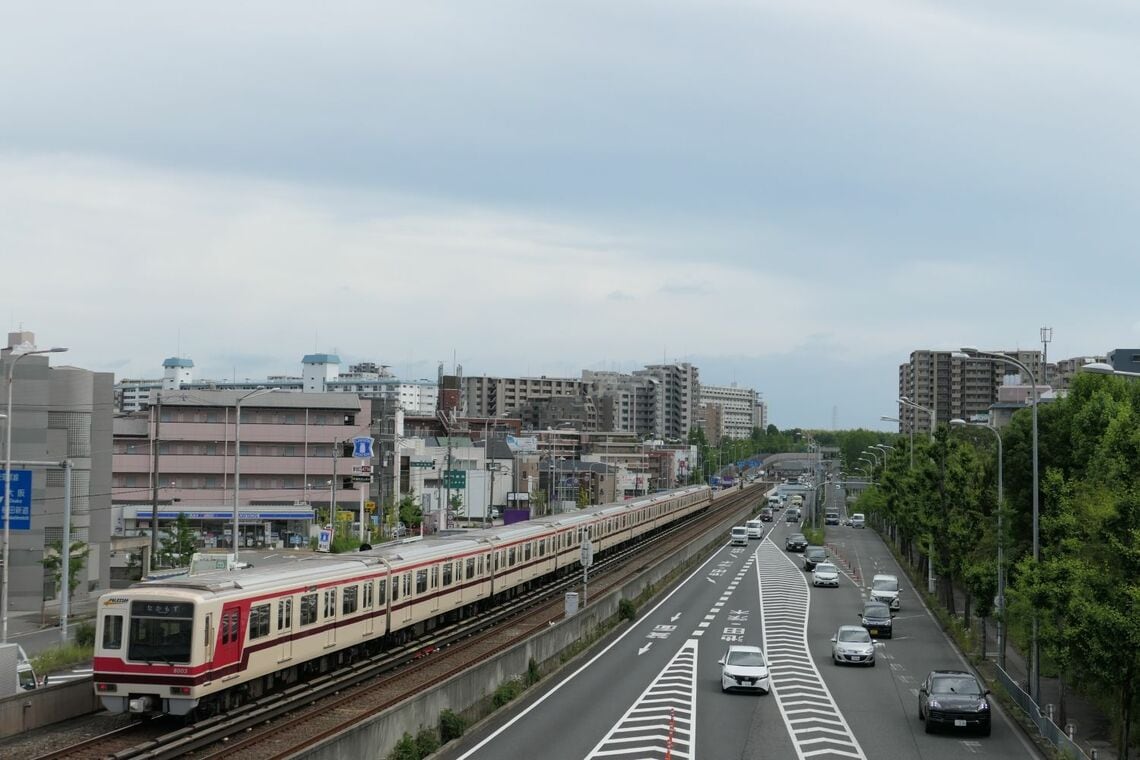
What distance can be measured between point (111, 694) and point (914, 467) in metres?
50.9

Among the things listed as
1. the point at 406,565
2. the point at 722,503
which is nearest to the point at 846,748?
the point at 406,565

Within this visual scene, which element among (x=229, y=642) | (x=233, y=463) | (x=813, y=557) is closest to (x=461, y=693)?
(x=229, y=642)

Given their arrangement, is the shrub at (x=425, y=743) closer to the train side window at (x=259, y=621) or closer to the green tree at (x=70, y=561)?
the train side window at (x=259, y=621)

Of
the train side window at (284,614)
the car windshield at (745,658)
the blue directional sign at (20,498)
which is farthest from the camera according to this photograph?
the blue directional sign at (20,498)

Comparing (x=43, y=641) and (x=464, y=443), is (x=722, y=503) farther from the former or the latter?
(x=43, y=641)

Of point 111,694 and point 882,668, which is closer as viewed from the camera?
point 111,694

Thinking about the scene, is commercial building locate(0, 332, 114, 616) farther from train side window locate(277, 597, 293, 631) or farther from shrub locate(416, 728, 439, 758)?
shrub locate(416, 728, 439, 758)

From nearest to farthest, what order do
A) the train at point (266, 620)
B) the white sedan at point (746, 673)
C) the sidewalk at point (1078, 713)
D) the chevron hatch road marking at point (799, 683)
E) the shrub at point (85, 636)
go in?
the train at point (266, 620) < the chevron hatch road marking at point (799, 683) < the sidewalk at point (1078, 713) < the white sedan at point (746, 673) < the shrub at point (85, 636)

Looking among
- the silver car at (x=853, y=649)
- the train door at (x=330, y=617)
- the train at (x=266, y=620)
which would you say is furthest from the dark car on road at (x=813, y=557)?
the train door at (x=330, y=617)

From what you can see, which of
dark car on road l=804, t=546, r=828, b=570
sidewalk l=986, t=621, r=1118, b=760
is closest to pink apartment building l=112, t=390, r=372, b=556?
dark car on road l=804, t=546, r=828, b=570

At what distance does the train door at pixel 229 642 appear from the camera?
2281cm

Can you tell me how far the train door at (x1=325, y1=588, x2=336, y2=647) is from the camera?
92.2 ft

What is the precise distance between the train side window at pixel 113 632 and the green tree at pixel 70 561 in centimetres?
3111

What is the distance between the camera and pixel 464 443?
126 metres
